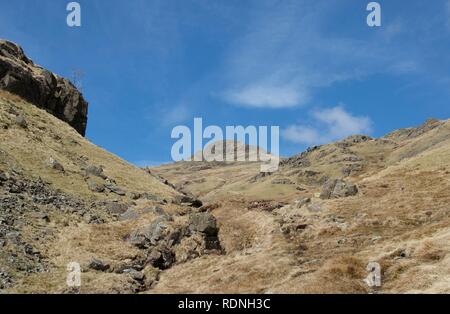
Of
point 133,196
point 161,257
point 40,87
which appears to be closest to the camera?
point 161,257

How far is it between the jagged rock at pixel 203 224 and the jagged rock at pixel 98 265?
9614 millimetres

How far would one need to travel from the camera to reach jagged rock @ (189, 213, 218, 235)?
42.3 meters

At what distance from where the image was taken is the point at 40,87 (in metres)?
A: 82.6

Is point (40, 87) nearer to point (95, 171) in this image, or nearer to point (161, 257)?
point (95, 171)

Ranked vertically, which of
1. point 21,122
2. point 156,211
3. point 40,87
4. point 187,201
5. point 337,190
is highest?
point 40,87

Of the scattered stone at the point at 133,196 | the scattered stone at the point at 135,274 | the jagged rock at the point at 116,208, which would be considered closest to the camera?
the scattered stone at the point at 135,274

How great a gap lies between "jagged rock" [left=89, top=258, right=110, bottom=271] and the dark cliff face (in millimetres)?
50755

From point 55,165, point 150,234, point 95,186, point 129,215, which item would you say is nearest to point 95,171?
point 55,165

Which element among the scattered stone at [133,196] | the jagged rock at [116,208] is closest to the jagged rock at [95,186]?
the scattered stone at [133,196]

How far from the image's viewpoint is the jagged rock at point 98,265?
113 feet

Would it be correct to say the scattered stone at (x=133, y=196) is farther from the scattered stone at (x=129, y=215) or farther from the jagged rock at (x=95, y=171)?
the scattered stone at (x=129, y=215)

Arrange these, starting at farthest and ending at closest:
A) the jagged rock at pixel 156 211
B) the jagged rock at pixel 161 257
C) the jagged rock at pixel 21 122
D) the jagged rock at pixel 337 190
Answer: the jagged rock at pixel 21 122
the jagged rock at pixel 337 190
the jagged rock at pixel 156 211
the jagged rock at pixel 161 257

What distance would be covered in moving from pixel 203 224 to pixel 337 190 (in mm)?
17304

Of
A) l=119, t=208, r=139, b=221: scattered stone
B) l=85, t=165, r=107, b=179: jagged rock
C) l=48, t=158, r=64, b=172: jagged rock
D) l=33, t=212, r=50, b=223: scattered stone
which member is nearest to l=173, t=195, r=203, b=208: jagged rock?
l=85, t=165, r=107, b=179: jagged rock
